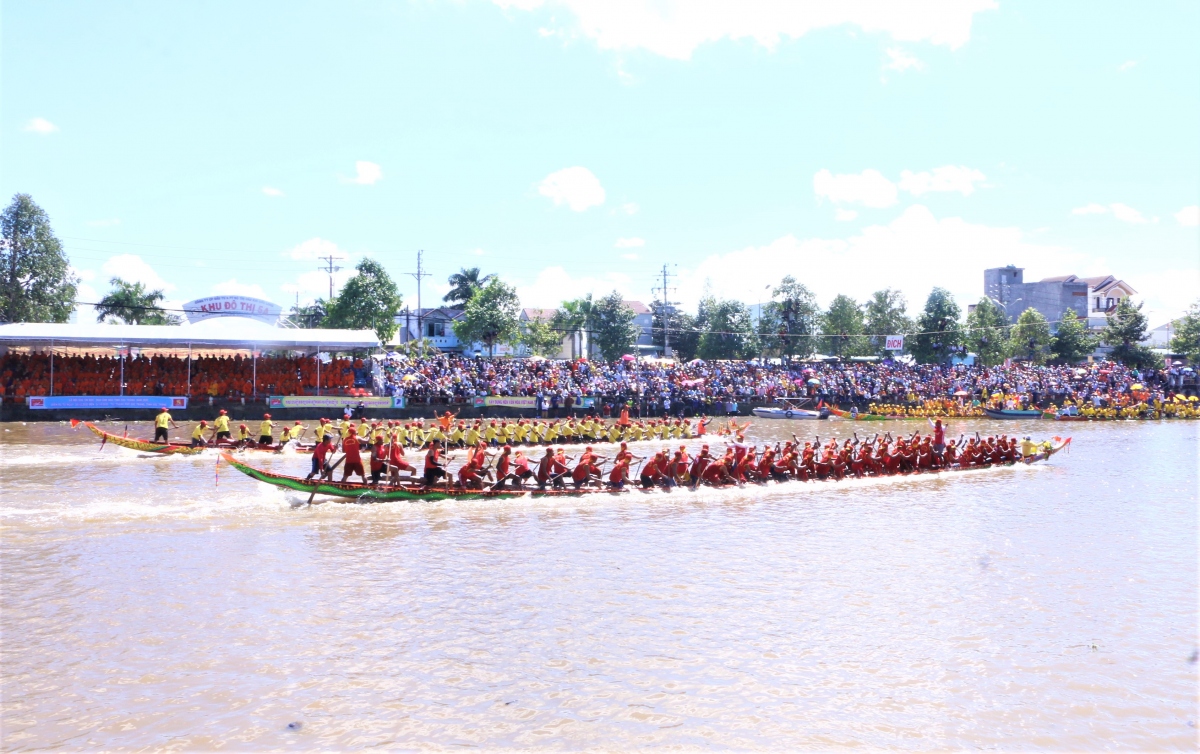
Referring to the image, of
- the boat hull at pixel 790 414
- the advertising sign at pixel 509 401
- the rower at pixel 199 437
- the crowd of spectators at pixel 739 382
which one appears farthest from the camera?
the boat hull at pixel 790 414

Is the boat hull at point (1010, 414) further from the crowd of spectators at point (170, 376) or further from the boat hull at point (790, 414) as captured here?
the crowd of spectators at point (170, 376)

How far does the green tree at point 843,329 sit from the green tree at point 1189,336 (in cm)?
2513

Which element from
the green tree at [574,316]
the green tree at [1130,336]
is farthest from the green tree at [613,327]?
the green tree at [1130,336]

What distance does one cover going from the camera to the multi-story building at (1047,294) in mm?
79250

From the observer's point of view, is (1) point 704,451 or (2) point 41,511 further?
(1) point 704,451

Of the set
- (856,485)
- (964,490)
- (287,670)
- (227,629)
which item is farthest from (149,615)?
(964,490)

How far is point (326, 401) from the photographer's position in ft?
117

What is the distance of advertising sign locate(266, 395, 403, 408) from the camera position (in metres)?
35.4

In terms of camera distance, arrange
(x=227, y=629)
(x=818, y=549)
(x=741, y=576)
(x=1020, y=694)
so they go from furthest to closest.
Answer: (x=818, y=549), (x=741, y=576), (x=227, y=629), (x=1020, y=694)

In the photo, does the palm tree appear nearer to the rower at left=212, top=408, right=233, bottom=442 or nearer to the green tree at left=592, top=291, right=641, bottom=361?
the green tree at left=592, top=291, right=641, bottom=361

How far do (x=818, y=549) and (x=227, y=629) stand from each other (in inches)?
370

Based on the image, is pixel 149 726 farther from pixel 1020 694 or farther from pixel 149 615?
pixel 1020 694

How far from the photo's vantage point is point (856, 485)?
21562 mm

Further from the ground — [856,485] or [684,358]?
[684,358]
